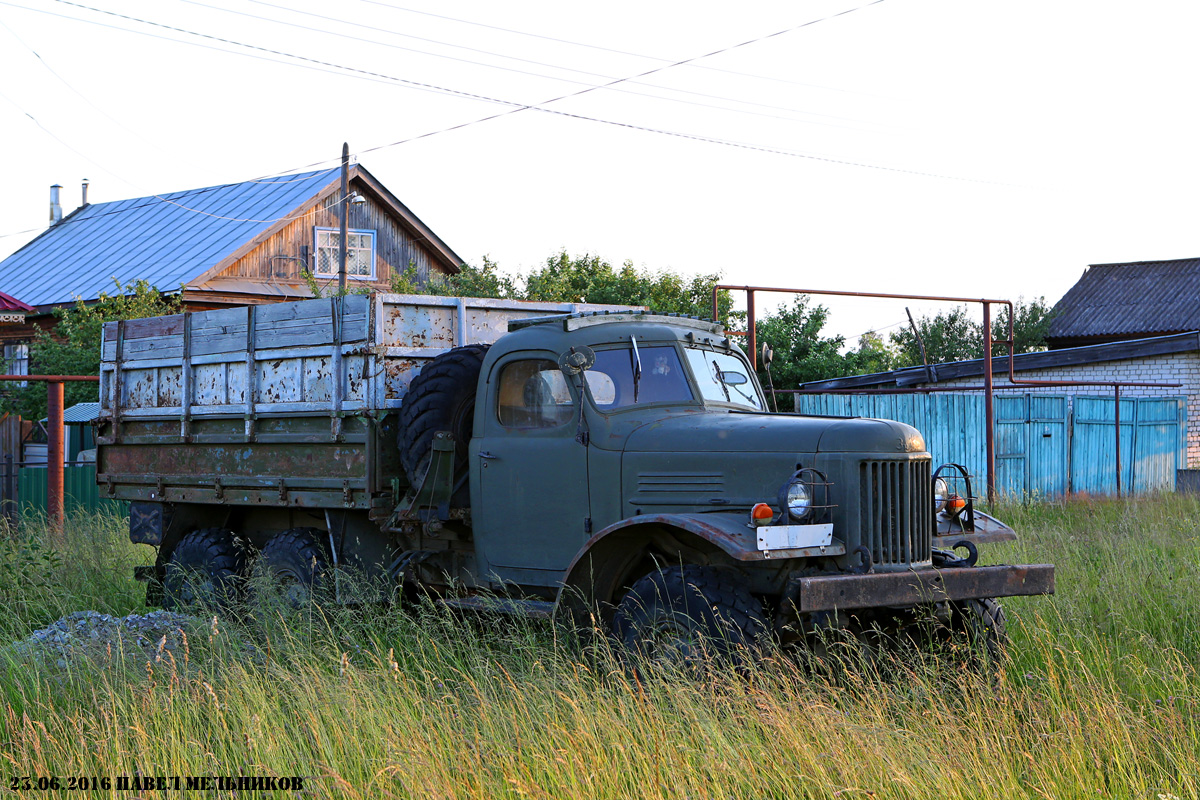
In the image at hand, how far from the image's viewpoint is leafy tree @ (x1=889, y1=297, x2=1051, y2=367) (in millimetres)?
31625

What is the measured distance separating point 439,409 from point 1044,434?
43.9ft

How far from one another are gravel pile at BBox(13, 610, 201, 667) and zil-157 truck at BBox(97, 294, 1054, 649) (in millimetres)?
Answer: 831

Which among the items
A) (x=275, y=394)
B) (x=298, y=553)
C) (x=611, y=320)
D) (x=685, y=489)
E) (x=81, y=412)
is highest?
(x=611, y=320)

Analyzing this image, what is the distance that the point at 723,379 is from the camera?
6.81 m

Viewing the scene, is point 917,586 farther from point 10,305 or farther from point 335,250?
point 335,250

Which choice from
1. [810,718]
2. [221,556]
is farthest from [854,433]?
[221,556]

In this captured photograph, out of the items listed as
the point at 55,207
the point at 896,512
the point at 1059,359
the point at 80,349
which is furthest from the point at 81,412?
the point at 55,207

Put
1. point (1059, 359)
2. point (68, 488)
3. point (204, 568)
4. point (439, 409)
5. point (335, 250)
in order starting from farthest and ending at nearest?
point (335, 250) < point (1059, 359) < point (68, 488) < point (204, 568) < point (439, 409)

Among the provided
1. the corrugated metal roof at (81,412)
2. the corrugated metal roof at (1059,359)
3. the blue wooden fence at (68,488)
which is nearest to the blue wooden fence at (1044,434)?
the corrugated metal roof at (1059,359)

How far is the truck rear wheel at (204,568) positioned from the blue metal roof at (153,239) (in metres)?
16.7

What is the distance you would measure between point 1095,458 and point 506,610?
49.6 ft

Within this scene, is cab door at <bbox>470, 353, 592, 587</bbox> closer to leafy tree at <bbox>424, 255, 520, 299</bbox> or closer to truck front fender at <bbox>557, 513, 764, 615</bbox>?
truck front fender at <bbox>557, 513, 764, 615</bbox>

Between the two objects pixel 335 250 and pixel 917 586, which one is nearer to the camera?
pixel 917 586

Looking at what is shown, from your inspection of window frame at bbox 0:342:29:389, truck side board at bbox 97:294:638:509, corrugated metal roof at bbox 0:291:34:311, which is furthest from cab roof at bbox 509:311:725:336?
window frame at bbox 0:342:29:389
